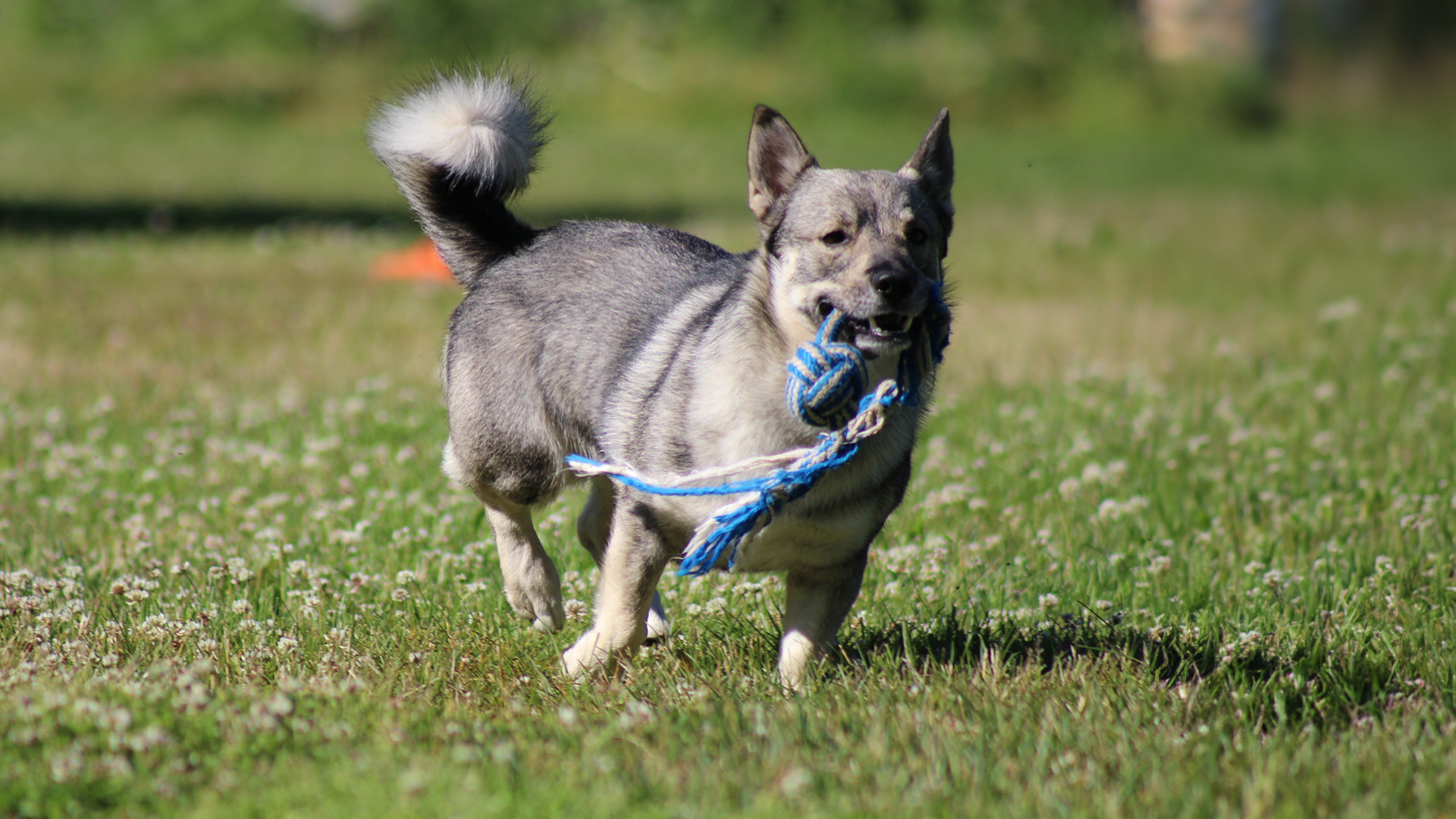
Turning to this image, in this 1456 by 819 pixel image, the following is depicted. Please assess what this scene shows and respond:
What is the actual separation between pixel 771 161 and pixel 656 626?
1322 mm

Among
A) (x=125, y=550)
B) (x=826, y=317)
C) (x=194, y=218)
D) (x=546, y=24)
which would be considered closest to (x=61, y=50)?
(x=546, y=24)

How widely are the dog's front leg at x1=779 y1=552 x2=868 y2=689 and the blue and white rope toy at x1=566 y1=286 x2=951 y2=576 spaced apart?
29cm

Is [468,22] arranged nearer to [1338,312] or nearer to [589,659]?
[1338,312]

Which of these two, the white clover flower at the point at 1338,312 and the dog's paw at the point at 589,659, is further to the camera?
the white clover flower at the point at 1338,312

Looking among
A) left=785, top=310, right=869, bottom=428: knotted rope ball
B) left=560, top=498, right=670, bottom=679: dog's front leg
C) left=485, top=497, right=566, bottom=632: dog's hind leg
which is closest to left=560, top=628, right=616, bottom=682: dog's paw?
left=560, top=498, right=670, bottom=679: dog's front leg

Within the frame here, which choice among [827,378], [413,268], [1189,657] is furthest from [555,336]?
[413,268]

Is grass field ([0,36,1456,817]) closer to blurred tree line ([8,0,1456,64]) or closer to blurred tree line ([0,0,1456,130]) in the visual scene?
blurred tree line ([0,0,1456,130])

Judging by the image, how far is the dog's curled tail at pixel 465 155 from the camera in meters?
3.96

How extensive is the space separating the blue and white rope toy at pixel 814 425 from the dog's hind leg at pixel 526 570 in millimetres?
834

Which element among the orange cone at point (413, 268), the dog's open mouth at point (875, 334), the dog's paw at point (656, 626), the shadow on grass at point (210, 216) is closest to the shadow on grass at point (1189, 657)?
the dog's paw at point (656, 626)

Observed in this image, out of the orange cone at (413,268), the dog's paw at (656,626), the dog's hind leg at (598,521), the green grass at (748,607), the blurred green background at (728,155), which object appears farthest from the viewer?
the orange cone at (413,268)

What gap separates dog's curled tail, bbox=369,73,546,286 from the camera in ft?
13.0

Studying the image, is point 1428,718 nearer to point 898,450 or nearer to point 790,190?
point 898,450

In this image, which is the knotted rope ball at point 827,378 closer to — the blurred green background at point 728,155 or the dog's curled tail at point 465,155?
the dog's curled tail at point 465,155
